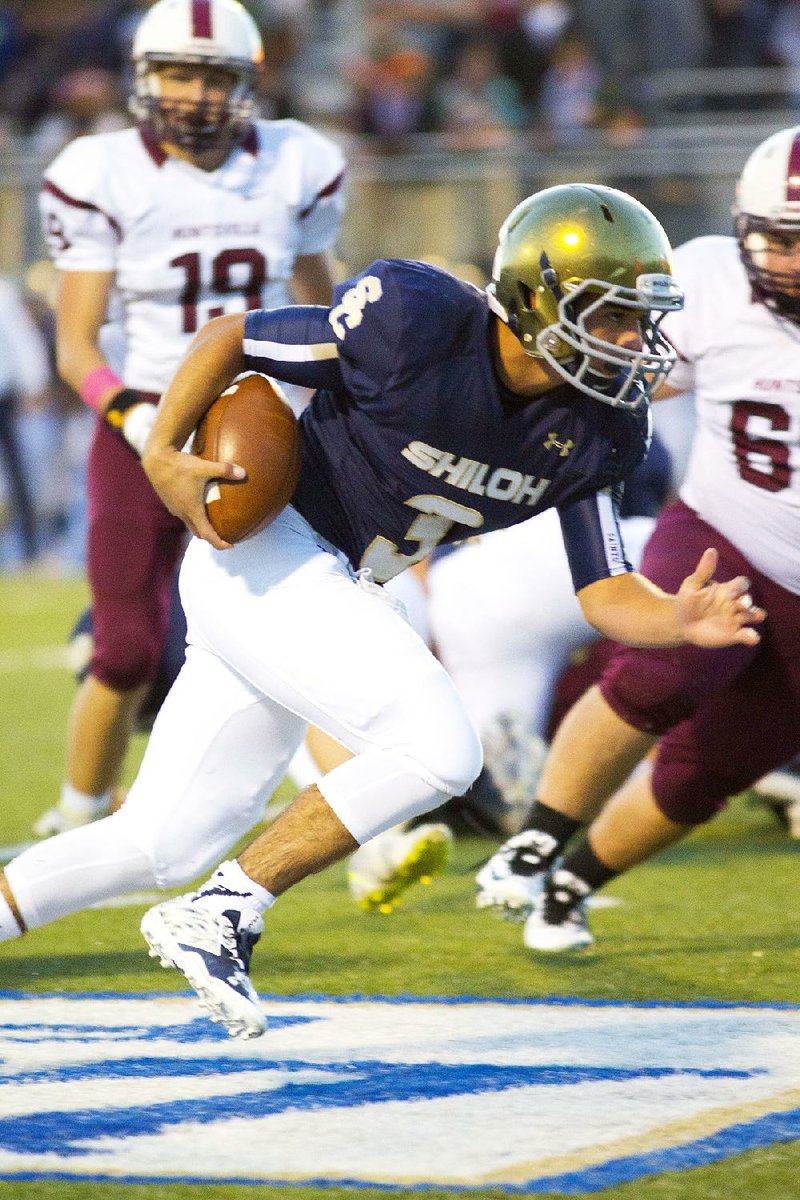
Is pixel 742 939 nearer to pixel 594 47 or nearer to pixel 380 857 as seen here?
pixel 380 857

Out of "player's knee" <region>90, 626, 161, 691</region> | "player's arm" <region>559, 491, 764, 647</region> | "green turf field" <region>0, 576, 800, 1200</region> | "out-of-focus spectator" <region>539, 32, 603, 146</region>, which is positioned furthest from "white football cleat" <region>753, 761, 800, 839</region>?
"out-of-focus spectator" <region>539, 32, 603, 146</region>

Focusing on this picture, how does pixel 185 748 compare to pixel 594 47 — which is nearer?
pixel 185 748

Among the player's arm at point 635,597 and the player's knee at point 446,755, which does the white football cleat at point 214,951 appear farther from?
the player's arm at point 635,597

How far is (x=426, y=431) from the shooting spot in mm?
3127

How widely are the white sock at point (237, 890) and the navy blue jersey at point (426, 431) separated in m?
0.63

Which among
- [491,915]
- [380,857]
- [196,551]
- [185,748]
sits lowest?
[491,915]

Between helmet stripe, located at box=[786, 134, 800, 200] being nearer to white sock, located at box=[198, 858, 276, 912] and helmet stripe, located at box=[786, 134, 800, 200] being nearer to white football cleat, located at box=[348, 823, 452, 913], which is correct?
white football cleat, located at box=[348, 823, 452, 913]

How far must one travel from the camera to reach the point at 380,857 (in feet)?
→ 13.2

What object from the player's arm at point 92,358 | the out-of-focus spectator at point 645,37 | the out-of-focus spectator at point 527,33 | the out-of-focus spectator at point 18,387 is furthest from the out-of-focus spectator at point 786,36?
the player's arm at point 92,358

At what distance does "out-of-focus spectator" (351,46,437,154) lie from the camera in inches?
471

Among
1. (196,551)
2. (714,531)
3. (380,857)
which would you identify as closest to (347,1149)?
(196,551)

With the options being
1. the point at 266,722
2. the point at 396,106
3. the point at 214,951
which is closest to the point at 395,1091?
the point at 214,951

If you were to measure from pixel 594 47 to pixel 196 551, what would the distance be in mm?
Answer: 9593

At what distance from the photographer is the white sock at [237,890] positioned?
298 centimetres
